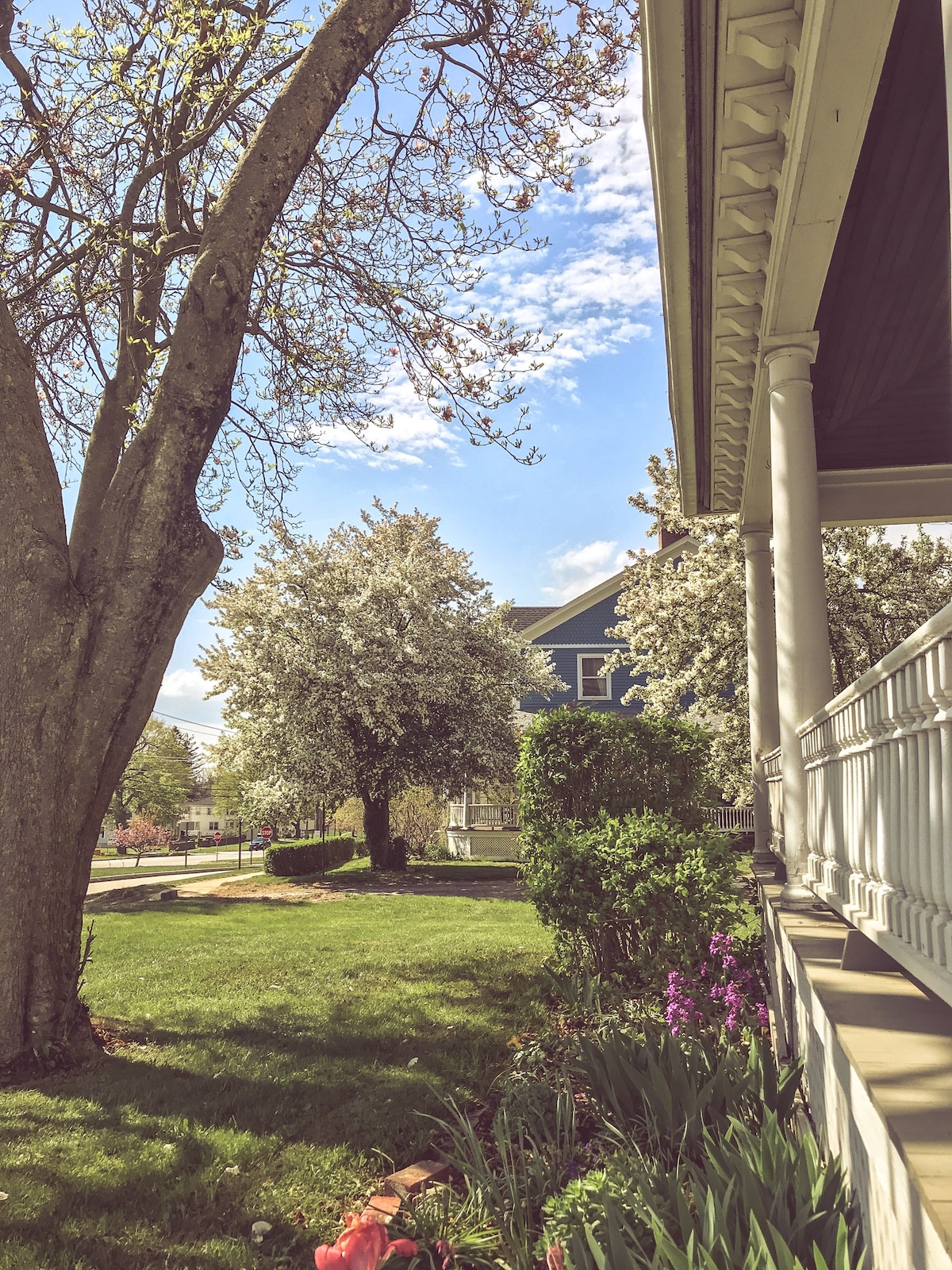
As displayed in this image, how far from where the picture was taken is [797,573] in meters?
5.59

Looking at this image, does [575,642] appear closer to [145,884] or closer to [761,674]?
[145,884]

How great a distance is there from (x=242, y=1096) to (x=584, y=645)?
2410 cm

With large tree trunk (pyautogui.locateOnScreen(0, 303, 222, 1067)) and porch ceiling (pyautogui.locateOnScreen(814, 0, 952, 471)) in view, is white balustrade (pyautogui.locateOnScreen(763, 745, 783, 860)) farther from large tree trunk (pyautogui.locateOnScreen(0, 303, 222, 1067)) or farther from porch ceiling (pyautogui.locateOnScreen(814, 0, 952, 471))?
large tree trunk (pyautogui.locateOnScreen(0, 303, 222, 1067))

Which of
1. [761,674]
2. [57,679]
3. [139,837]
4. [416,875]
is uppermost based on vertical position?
[761,674]

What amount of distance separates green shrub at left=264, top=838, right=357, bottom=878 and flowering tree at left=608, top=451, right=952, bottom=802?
29.4 ft

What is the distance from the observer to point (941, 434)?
8.09 metres

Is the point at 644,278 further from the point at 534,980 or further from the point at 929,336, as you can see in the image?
the point at 534,980

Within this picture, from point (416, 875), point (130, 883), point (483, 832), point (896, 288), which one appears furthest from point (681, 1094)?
point (130, 883)

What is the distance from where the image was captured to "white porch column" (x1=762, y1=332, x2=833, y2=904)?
215 inches

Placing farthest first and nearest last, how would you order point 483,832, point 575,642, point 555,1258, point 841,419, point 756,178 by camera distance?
point 575,642 → point 483,832 → point 841,419 → point 756,178 → point 555,1258

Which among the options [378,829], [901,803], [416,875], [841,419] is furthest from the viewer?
[378,829]

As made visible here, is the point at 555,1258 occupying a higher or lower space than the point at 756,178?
lower

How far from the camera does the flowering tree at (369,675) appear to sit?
18672mm

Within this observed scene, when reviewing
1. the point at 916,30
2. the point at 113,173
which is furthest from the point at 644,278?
the point at 113,173
